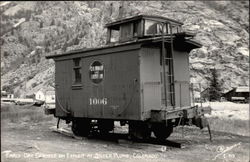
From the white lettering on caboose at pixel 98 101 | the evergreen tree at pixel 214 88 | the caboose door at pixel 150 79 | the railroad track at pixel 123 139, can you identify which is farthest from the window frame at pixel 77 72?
the evergreen tree at pixel 214 88

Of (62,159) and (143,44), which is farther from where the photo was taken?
(143,44)

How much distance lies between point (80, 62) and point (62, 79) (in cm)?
135

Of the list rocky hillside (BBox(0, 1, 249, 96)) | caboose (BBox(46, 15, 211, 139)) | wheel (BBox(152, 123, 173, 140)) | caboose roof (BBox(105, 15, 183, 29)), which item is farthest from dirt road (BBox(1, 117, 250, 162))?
rocky hillside (BBox(0, 1, 249, 96))

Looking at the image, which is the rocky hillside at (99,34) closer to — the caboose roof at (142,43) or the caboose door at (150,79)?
the caboose roof at (142,43)

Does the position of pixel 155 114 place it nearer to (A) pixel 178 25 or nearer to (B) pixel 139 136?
(B) pixel 139 136

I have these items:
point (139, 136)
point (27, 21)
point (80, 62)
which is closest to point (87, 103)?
point (80, 62)

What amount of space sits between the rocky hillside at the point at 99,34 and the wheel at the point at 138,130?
37.8 metres

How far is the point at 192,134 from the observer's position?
13.9 metres

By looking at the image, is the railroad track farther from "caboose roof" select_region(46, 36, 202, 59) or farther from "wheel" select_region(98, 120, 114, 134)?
"caboose roof" select_region(46, 36, 202, 59)

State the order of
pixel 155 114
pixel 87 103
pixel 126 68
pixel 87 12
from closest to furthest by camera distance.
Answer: pixel 155 114 → pixel 126 68 → pixel 87 103 → pixel 87 12

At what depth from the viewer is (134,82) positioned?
10.3m

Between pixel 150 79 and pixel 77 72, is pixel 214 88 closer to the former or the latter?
pixel 77 72

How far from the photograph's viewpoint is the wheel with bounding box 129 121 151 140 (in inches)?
419

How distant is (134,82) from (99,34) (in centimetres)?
4972
